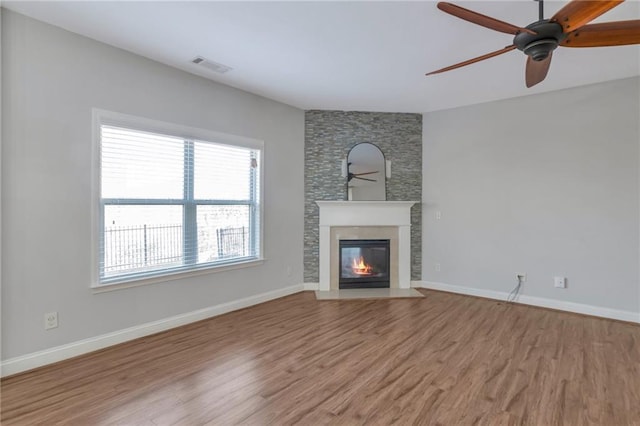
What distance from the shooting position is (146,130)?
3.13 m

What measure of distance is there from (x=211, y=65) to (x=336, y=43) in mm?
1336

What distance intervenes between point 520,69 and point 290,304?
377 cm

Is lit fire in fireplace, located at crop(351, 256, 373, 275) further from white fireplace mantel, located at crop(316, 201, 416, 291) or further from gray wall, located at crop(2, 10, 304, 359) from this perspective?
gray wall, located at crop(2, 10, 304, 359)

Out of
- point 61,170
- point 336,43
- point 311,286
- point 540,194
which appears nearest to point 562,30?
point 336,43

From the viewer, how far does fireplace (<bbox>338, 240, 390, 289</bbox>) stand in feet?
16.3

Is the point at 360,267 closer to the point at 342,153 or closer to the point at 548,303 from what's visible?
the point at 342,153

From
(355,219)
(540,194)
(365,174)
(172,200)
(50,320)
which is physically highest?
(365,174)

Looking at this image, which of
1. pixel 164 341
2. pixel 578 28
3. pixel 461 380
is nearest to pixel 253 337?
pixel 164 341

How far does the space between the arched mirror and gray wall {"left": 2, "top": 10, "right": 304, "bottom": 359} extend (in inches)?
92.1

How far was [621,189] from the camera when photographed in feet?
12.0

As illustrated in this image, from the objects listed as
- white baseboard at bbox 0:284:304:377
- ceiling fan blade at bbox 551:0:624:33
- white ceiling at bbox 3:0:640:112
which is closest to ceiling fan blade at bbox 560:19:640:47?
ceiling fan blade at bbox 551:0:624:33

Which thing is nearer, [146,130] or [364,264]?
[146,130]

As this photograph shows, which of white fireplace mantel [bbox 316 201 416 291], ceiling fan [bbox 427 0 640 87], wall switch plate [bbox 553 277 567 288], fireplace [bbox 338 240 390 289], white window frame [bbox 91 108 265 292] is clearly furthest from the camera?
fireplace [bbox 338 240 390 289]

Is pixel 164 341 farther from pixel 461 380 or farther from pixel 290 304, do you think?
pixel 461 380
